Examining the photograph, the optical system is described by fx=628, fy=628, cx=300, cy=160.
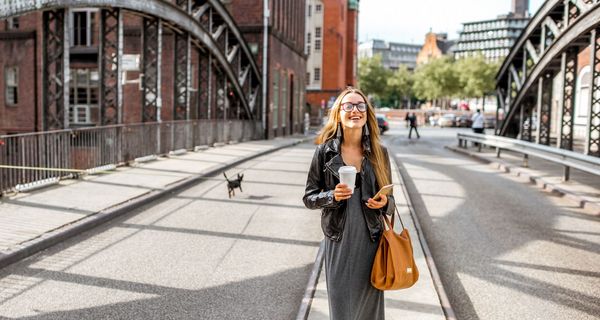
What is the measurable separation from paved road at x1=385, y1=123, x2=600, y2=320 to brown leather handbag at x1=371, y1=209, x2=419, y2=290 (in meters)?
2.08

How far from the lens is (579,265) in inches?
289

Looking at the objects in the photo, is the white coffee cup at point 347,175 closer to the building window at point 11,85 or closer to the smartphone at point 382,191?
the smartphone at point 382,191

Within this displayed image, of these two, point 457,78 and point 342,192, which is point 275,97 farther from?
point 457,78

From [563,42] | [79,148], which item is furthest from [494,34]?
[79,148]

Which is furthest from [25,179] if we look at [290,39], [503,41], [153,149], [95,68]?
[503,41]

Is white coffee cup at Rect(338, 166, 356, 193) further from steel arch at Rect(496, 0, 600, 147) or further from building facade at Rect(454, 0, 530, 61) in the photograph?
building facade at Rect(454, 0, 530, 61)

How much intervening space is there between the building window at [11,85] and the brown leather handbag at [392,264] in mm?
33907

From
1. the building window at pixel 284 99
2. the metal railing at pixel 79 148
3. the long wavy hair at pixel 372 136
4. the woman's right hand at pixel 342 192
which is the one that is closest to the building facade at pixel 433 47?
the building window at pixel 284 99

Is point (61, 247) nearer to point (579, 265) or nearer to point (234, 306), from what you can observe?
point (234, 306)

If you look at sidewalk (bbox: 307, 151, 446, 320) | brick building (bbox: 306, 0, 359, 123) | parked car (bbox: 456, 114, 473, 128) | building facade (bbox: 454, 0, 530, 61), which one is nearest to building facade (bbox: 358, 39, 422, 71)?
building facade (bbox: 454, 0, 530, 61)

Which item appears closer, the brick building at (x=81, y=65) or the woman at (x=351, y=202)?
the woman at (x=351, y=202)

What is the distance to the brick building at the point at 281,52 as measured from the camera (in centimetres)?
3338

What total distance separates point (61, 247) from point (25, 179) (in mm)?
4256

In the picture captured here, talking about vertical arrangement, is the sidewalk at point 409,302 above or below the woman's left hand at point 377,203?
below
